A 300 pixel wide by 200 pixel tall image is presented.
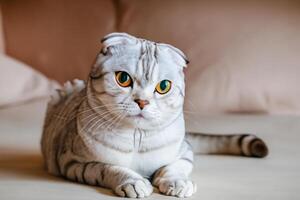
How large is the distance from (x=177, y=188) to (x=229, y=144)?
44 cm

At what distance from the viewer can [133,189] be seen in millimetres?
1282

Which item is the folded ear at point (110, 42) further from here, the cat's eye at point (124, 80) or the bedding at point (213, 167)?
the bedding at point (213, 167)

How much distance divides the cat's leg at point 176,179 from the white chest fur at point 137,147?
0.02m

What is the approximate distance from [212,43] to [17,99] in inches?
29.2

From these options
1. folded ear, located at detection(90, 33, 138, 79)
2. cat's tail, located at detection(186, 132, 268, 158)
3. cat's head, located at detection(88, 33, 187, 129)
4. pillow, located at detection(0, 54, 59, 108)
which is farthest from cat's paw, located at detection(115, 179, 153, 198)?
pillow, located at detection(0, 54, 59, 108)

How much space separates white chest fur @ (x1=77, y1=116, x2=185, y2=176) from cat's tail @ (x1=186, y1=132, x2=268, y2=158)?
1.14 ft

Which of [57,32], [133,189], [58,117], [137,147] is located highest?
[57,32]

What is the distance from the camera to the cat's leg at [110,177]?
1287 millimetres

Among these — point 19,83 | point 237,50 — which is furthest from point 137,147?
point 19,83

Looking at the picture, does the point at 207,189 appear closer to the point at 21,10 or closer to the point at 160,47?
the point at 160,47

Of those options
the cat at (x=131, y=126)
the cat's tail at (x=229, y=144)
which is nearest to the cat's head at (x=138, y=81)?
the cat at (x=131, y=126)

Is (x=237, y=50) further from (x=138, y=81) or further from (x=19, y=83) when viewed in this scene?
(x=138, y=81)

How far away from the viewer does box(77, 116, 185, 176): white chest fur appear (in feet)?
4.44

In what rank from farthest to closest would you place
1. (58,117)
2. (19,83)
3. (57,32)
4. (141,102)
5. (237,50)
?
(57,32) → (19,83) → (237,50) → (58,117) → (141,102)
